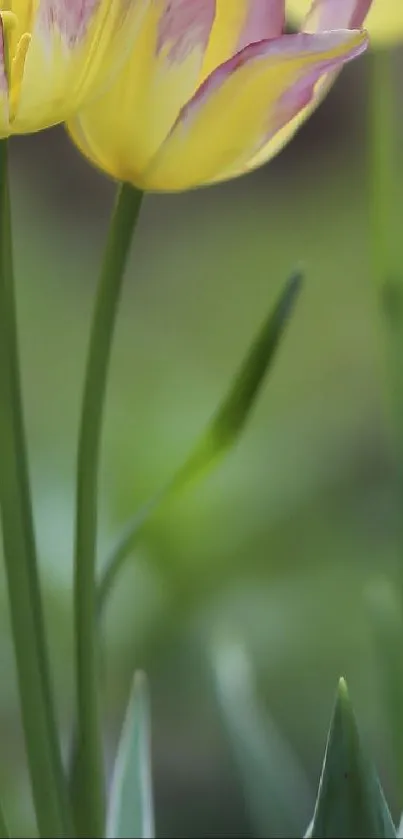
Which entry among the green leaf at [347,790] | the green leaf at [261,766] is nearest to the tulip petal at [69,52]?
the green leaf at [347,790]

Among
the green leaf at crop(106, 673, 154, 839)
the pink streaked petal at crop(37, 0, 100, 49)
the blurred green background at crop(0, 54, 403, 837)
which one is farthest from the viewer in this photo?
the blurred green background at crop(0, 54, 403, 837)

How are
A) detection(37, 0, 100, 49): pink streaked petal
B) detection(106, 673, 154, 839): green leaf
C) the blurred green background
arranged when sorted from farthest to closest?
1. the blurred green background
2. detection(106, 673, 154, 839): green leaf
3. detection(37, 0, 100, 49): pink streaked petal

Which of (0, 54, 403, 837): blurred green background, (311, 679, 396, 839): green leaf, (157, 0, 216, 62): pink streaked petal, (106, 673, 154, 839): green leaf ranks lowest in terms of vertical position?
(0, 54, 403, 837): blurred green background

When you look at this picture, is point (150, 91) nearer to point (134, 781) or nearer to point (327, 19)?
point (327, 19)

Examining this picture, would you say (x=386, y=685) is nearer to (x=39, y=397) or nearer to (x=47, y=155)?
(x=39, y=397)

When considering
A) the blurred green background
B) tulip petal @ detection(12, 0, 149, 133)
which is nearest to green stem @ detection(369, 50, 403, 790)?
the blurred green background

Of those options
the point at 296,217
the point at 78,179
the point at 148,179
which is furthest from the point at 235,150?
the point at 78,179

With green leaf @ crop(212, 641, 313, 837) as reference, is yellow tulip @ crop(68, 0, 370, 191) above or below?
above

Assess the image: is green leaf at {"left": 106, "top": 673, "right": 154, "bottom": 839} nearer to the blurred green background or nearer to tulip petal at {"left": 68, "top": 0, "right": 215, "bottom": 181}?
the blurred green background
